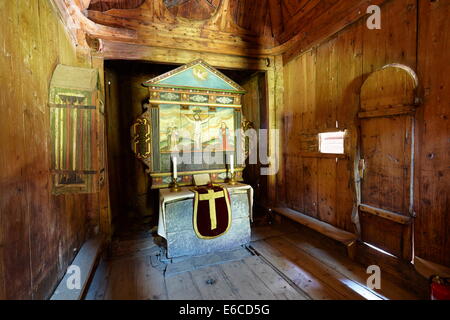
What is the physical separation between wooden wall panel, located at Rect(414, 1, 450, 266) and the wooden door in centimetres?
9

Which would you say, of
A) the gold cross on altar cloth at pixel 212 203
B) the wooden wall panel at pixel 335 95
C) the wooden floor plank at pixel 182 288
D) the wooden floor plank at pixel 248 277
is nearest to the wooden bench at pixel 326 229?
the wooden wall panel at pixel 335 95

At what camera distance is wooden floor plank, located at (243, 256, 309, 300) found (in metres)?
2.23

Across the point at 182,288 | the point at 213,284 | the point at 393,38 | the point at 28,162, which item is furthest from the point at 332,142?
the point at 28,162

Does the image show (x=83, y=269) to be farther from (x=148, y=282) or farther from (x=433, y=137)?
(x=433, y=137)

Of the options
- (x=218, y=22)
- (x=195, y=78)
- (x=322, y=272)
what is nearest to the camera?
(x=322, y=272)

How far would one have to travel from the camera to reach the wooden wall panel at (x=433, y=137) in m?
1.95

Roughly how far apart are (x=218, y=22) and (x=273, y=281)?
4386mm

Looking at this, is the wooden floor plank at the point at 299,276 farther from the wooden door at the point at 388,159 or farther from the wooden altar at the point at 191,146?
the wooden door at the point at 388,159

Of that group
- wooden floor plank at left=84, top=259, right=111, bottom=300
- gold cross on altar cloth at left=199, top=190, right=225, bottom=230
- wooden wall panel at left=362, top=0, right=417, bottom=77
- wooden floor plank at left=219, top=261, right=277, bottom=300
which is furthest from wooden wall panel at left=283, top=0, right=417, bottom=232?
wooden floor plank at left=84, top=259, right=111, bottom=300

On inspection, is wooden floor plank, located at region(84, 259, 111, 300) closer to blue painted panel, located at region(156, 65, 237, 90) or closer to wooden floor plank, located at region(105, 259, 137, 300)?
wooden floor plank, located at region(105, 259, 137, 300)

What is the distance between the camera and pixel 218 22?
13.1 ft

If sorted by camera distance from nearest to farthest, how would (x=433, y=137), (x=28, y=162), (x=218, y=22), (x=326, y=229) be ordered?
(x=28, y=162) → (x=433, y=137) → (x=326, y=229) → (x=218, y=22)

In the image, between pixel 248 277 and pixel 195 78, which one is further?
pixel 195 78

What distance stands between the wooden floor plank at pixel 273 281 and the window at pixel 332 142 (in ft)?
6.45
